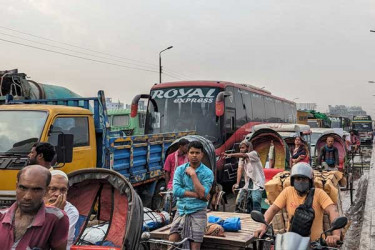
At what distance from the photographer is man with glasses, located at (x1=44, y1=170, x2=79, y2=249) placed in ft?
10.8

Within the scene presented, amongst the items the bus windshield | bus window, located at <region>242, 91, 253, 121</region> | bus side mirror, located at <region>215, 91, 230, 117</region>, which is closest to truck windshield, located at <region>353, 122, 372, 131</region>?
bus window, located at <region>242, 91, 253, 121</region>

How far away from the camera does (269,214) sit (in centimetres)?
435

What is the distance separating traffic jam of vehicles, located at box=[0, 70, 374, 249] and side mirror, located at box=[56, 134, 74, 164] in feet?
0.06

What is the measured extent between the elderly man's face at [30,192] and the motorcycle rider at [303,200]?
231 centimetres

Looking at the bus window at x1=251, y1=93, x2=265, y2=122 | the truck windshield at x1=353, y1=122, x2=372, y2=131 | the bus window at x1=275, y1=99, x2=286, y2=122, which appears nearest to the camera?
the bus window at x1=251, y1=93, x2=265, y2=122

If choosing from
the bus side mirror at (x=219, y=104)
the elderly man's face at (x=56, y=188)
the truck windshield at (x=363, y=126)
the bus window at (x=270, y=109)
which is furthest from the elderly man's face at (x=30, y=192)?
the truck windshield at (x=363, y=126)

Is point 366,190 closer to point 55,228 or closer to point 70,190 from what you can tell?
point 70,190

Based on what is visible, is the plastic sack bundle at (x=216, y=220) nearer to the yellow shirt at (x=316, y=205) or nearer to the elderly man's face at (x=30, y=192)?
the yellow shirt at (x=316, y=205)

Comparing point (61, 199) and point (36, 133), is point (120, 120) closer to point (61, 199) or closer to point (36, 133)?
point (36, 133)

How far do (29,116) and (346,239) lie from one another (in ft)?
20.7

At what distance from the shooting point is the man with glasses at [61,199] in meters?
3.31

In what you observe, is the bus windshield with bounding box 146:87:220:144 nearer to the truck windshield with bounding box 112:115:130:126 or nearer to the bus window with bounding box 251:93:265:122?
the bus window with bounding box 251:93:265:122

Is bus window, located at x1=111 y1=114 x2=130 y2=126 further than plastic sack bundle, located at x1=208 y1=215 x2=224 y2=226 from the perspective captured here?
Yes

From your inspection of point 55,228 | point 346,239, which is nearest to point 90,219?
point 55,228
